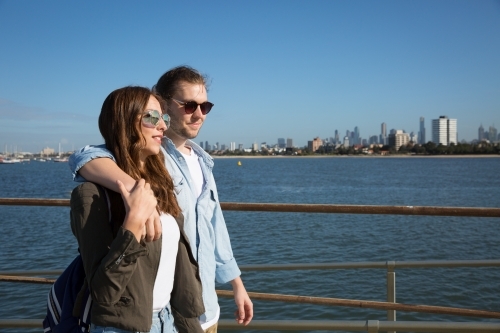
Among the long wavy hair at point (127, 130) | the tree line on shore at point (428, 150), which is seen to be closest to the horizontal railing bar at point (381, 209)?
the long wavy hair at point (127, 130)

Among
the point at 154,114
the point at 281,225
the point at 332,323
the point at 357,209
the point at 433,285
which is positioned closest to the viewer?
the point at 154,114

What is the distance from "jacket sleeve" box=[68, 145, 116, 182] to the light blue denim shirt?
0.39 metres

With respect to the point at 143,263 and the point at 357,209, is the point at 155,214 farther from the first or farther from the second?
the point at 357,209

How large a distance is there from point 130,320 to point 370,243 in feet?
50.5

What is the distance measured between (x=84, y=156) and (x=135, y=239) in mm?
358

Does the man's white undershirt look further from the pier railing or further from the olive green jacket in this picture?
the olive green jacket

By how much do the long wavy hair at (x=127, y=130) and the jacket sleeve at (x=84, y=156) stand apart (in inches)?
1.3

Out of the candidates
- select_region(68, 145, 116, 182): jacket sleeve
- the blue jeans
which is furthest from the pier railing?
select_region(68, 145, 116, 182): jacket sleeve

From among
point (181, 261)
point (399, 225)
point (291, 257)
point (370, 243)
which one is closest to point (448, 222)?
point (399, 225)

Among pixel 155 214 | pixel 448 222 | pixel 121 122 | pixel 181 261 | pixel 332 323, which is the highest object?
pixel 121 122

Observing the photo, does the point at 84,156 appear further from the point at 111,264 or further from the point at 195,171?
the point at 195,171

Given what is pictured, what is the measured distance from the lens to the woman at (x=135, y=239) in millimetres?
1488

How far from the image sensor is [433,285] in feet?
36.2

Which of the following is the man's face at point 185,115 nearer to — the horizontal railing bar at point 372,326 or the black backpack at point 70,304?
the black backpack at point 70,304
